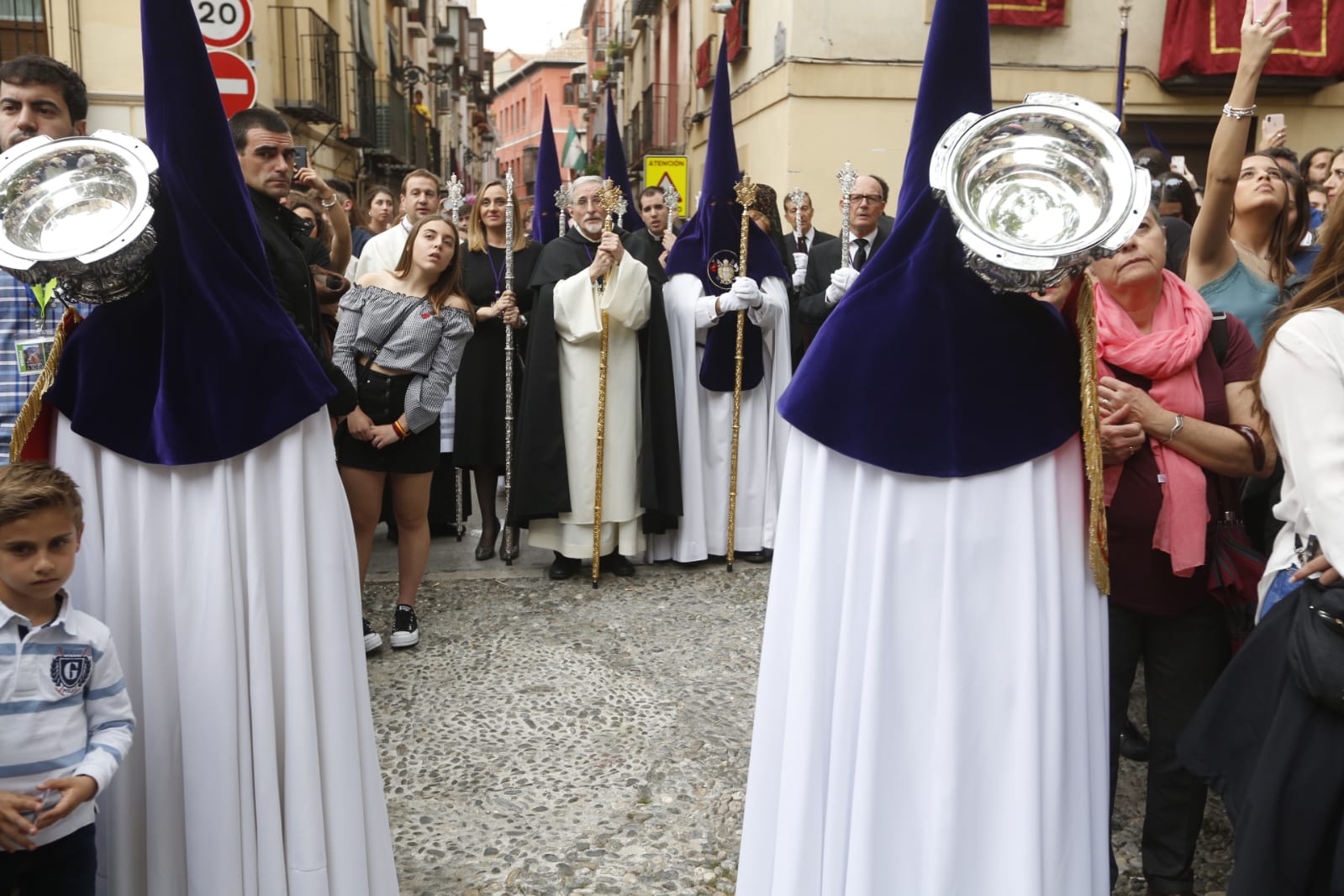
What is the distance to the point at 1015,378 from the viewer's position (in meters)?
2.24

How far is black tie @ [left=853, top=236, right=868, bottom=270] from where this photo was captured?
22.1 feet

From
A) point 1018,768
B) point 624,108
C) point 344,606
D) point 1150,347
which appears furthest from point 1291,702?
point 624,108

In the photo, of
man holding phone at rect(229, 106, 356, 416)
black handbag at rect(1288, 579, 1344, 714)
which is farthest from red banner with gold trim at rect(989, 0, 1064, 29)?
black handbag at rect(1288, 579, 1344, 714)

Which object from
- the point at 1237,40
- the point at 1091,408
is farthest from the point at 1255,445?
the point at 1237,40

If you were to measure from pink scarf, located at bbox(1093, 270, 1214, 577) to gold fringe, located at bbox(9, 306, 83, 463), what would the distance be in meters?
2.23

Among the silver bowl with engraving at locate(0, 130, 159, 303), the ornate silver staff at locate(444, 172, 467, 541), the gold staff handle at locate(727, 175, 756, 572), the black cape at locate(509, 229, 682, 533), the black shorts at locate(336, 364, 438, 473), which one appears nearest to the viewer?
the silver bowl with engraving at locate(0, 130, 159, 303)

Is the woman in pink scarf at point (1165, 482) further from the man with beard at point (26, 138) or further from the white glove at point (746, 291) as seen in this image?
the white glove at point (746, 291)

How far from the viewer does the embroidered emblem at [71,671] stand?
2079 millimetres

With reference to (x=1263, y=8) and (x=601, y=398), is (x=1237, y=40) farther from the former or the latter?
(x=1263, y=8)

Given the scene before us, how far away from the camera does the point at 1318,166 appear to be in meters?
5.80

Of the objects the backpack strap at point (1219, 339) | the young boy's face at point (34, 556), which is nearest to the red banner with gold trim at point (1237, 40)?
the backpack strap at point (1219, 339)

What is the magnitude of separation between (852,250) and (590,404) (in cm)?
193

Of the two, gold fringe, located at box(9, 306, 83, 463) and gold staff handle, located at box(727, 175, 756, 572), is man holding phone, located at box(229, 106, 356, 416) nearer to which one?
gold fringe, located at box(9, 306, 83, 463)

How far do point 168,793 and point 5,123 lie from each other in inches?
65.6
